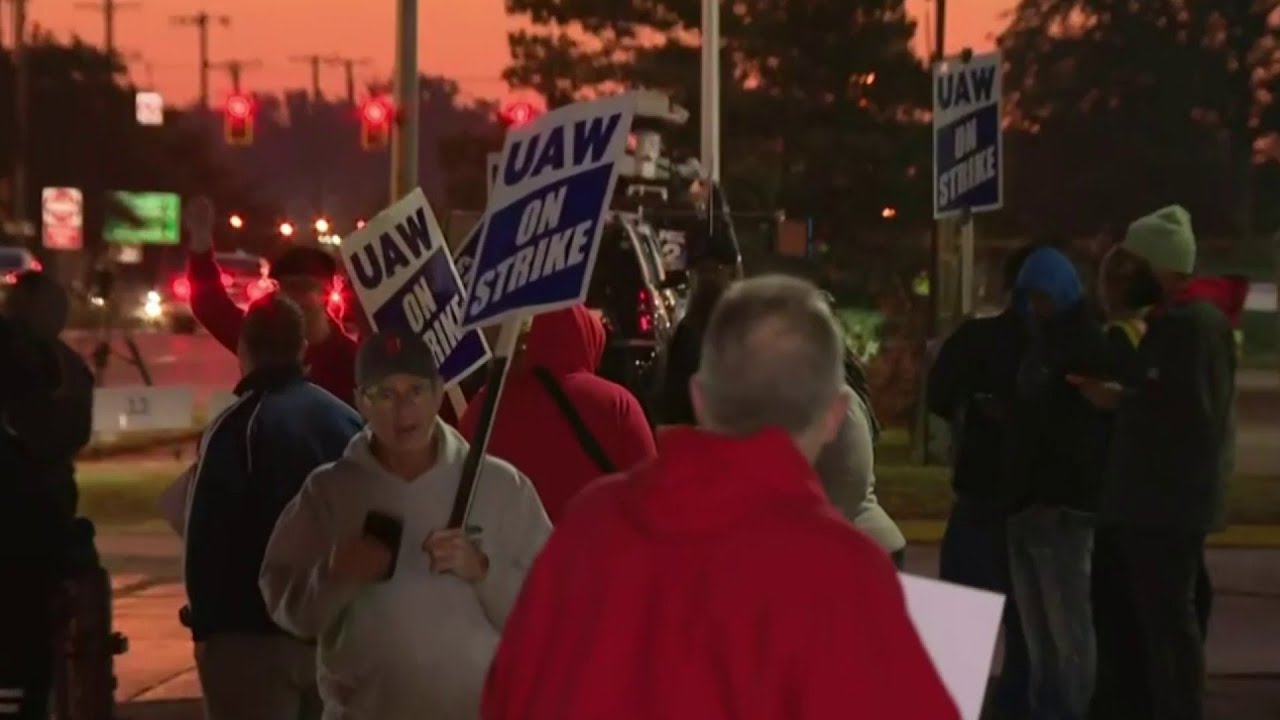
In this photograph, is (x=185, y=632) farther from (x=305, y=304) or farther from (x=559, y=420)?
(x=559, y=420)

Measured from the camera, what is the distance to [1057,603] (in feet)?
26.7

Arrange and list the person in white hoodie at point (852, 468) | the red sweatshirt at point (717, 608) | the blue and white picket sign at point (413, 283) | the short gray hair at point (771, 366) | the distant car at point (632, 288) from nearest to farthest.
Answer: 1. the red sweatshirt at point (717, 608)
2. the short gray hair at point (771, 366)
3. the person in white hoodie at point (852, 468)
4. the blue and white picket sign at point (413, 283)
5. the distant car at point (632, 288)

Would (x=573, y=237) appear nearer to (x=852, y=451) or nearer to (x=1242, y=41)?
(x=852, y=451)

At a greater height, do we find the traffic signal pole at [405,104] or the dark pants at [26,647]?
the traffic signal pole at [405,104]

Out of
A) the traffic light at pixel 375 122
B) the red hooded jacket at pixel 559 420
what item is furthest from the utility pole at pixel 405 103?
the red hooded jacket at pixel 559 420

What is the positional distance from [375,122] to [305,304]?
18.8 m

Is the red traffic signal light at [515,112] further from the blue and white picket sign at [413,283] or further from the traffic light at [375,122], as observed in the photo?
the blue and white picket sign at [413,283]

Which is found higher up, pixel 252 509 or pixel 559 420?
pixel 559 420

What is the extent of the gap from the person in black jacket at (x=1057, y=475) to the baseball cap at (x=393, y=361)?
Result: 3.44m

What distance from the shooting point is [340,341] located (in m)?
7.90

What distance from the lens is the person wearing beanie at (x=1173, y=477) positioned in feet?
25.2

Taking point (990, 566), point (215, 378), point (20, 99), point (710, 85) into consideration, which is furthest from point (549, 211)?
point (20, 99)

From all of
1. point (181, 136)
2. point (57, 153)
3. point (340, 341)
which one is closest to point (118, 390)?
point (340, 341)

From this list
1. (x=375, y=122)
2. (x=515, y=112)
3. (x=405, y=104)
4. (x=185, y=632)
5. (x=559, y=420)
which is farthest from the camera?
(x=375, y=122)
